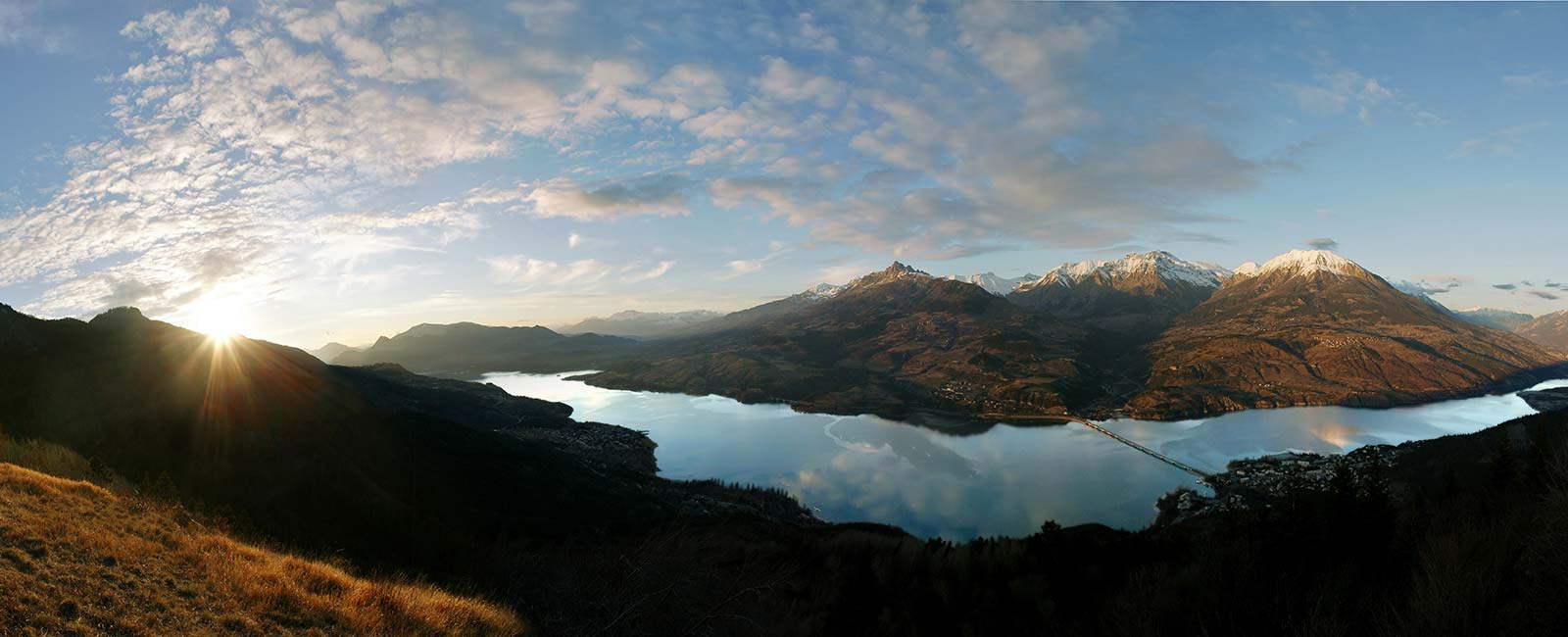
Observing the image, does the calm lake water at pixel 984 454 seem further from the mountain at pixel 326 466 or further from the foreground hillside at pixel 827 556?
the foreground hillside at pixel 827 556

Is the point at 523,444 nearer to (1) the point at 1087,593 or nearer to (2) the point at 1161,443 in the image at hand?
(1) the point at 1087,593

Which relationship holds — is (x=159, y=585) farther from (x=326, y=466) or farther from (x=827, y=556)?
(x=827, y=556)

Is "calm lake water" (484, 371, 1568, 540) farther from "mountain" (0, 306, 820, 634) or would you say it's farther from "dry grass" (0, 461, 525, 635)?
"dry grass" (0, 461, 525, 635)

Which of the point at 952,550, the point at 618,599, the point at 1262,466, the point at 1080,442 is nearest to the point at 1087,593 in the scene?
the point at 952,550

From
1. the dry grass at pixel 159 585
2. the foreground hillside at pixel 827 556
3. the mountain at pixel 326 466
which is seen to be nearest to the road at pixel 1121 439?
the mountain at pixel 326 466

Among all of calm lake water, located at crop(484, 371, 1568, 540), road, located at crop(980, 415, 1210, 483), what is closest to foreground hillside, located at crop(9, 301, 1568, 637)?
calm lake water, located at crop(484, 371, 1568, 540)

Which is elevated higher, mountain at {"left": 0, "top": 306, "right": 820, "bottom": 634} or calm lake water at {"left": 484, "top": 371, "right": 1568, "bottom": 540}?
mountain at {"left": 0, "top": 306, "right": 820, "bottom": 634}
